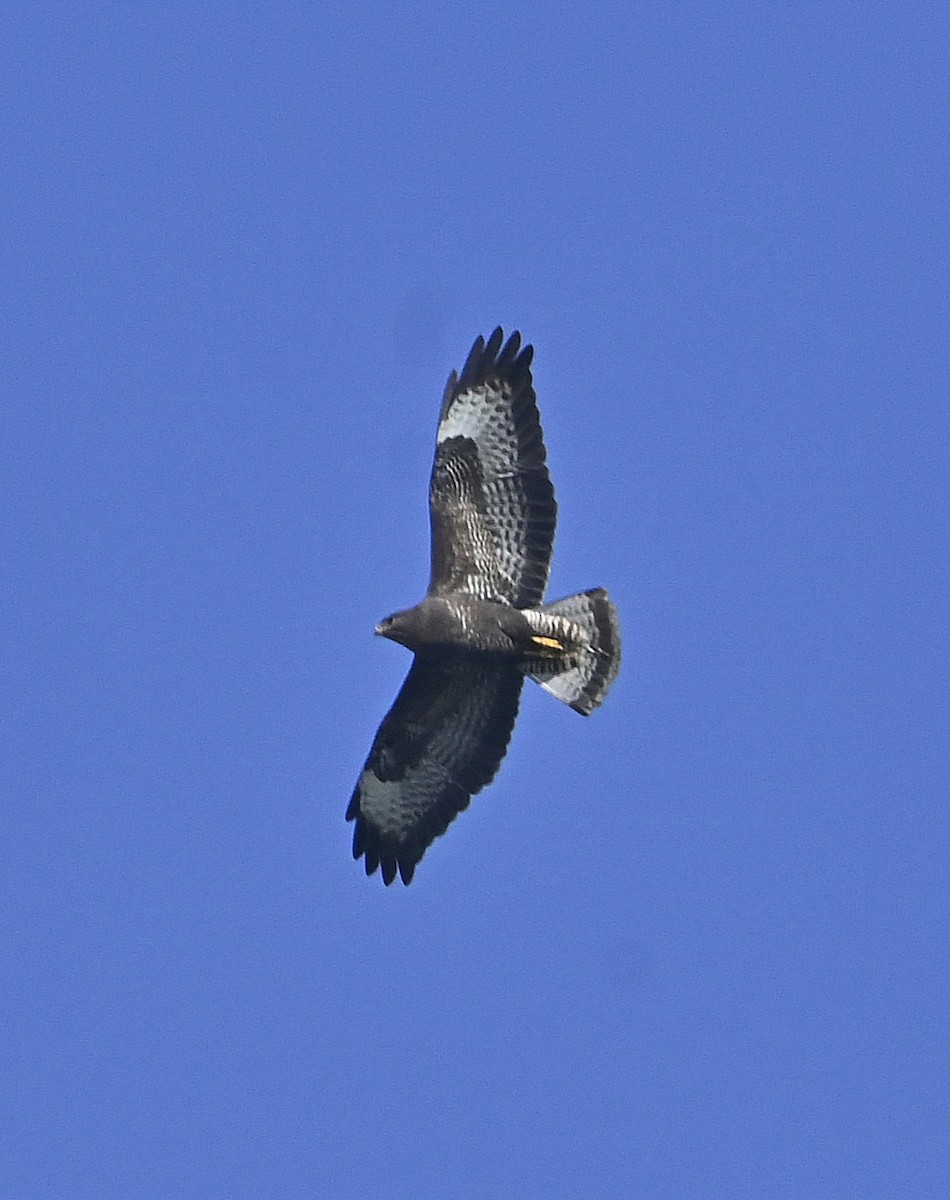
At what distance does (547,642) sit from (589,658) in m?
0.49

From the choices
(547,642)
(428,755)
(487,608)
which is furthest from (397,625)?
(428,755)

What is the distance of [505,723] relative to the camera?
20.2 meters

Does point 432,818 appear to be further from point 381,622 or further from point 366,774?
point 381,622

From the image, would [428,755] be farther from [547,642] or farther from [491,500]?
[491,500]

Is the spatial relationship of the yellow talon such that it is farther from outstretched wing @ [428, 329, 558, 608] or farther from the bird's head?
the bird's head

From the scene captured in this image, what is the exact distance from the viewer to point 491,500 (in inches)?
781

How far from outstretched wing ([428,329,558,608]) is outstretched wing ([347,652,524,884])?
0.66 metres

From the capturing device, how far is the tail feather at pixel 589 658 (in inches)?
789

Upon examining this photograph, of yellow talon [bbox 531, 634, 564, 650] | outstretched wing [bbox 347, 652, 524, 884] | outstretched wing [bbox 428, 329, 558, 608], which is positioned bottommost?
outstretched wing [bbox 347, 652, 524, 884]

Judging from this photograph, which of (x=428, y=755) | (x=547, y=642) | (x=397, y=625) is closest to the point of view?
(x=397, y=625)

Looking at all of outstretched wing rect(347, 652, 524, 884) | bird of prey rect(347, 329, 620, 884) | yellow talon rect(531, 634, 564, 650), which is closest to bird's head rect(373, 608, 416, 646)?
bird of prey rect(347, 329, 620, 884)

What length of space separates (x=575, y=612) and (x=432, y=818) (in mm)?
1976

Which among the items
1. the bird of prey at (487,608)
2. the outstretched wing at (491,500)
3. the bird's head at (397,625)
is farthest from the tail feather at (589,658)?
the bird's head at (397,625)

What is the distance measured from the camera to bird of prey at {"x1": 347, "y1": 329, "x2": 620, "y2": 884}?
64.4 feet
